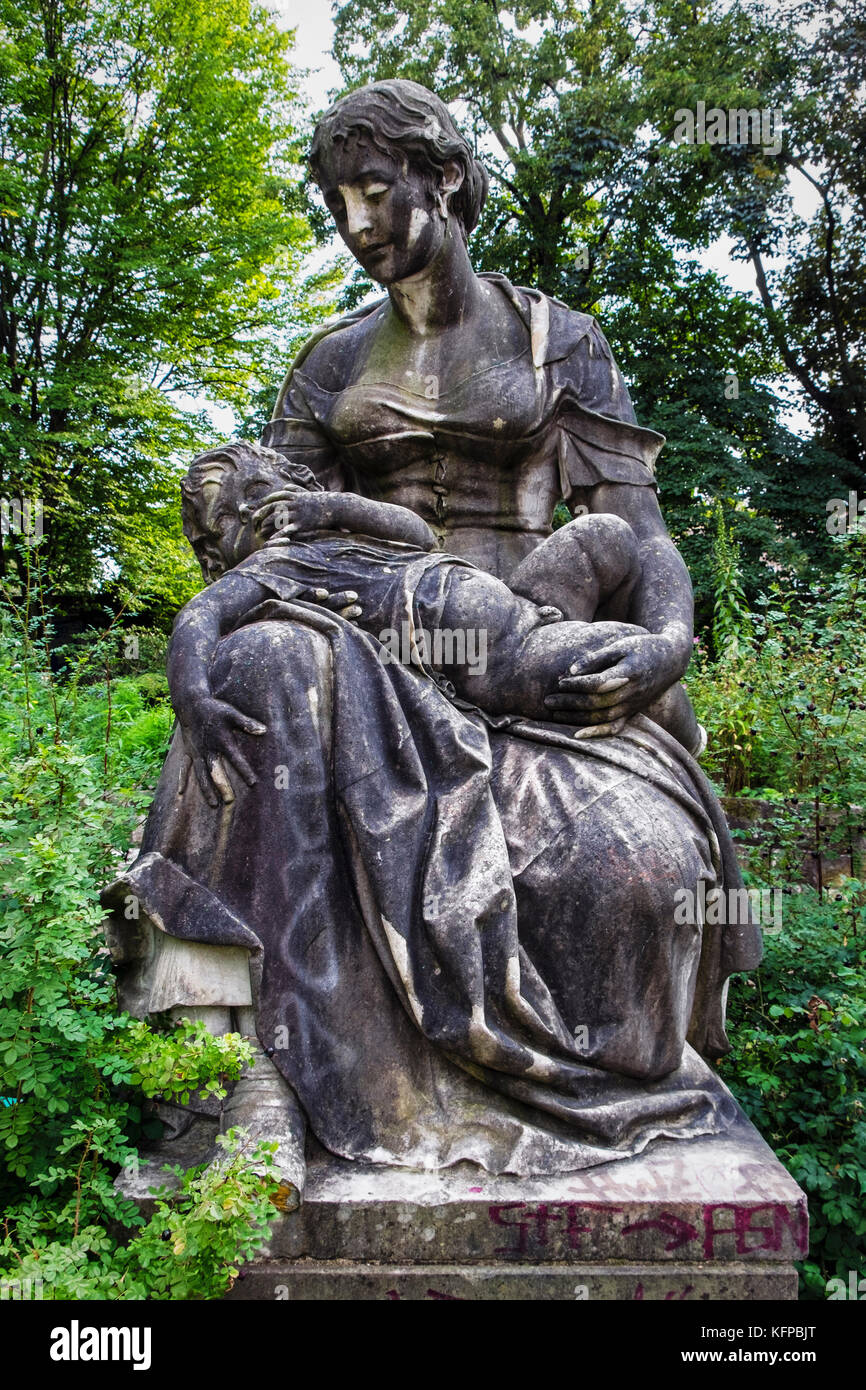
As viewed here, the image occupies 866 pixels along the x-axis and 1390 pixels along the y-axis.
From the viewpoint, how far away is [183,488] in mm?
3090

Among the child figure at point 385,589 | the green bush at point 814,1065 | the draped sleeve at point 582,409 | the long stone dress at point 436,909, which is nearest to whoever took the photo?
the long stone dress at point 436,909

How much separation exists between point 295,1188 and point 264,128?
46.6ft

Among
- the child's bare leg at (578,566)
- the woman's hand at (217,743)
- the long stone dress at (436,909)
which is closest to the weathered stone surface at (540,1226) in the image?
the long stone dress at (436,909)

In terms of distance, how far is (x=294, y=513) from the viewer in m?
2.97

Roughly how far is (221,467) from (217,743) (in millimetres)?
966

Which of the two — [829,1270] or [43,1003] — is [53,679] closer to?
[43,1003]

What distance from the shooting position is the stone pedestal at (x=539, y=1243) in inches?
83.3

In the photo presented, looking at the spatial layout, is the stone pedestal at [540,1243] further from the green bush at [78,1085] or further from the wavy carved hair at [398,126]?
the wavy carved hair at [398,126]

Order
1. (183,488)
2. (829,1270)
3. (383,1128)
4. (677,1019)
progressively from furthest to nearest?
(183,488) < (829,1270) < (677,1019) < (383,1128)

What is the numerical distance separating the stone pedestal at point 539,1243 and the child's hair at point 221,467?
1.78m

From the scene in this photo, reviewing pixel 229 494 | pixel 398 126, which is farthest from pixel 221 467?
pixel 398 126

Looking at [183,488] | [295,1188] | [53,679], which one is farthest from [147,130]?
[295,1188]

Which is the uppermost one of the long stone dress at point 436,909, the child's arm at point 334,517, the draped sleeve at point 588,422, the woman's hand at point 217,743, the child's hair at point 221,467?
the draped sleeve at point 588,422

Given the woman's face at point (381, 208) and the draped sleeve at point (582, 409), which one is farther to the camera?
the draped sleeve at point (582, 409)
